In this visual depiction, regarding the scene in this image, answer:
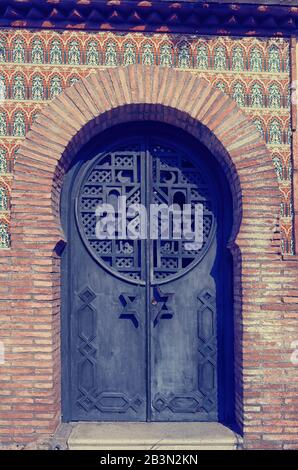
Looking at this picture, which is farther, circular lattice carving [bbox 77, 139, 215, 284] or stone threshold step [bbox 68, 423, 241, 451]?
circular lattice carving [bbox 77, 139, 215, 284]

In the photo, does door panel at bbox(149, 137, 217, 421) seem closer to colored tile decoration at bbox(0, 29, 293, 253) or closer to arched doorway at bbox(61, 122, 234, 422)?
arched doorway at bbox(61, 122, 234, 422)

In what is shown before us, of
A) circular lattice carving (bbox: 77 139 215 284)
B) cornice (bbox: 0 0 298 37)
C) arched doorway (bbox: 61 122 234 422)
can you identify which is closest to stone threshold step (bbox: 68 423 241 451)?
arched doorway (bbox: 61 122 234 422)

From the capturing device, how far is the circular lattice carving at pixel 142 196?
15.6ft

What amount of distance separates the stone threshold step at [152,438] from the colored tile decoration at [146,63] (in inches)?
73.8

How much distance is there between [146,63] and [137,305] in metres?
2.38

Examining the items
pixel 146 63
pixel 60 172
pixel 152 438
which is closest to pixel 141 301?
pixel 152 438

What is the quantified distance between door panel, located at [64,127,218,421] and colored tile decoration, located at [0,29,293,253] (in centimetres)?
71

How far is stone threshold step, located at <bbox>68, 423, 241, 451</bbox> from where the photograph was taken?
4.25m

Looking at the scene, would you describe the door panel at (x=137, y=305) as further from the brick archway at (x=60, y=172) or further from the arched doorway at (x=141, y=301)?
the brick archway at (x=60, y=172)

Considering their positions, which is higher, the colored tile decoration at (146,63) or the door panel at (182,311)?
the colored tile decoration at (146,63)

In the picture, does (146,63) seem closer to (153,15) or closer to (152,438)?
(153,15)

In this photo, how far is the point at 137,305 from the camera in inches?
186

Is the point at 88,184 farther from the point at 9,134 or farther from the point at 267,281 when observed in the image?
the point at 267,281

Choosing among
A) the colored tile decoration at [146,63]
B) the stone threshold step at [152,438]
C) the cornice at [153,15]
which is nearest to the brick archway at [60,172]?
the colored tile decoration at [146,63]
